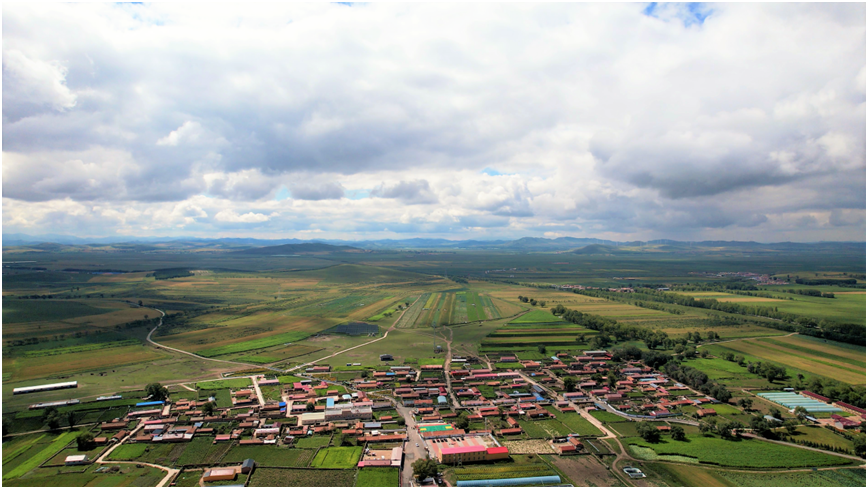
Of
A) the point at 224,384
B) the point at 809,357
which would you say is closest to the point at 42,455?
the point at 224,384

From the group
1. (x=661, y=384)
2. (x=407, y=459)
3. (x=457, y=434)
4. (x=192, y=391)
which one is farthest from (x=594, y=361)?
(x=192, y=391)

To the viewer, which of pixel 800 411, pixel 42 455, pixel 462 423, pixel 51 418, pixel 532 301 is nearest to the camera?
pixel 42 455

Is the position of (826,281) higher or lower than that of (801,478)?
higher

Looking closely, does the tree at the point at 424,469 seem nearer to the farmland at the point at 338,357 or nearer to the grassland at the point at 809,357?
the farmland at the point at 338,357

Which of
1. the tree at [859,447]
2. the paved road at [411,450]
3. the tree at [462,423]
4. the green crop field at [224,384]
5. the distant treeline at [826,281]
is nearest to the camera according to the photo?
the paved road at [411,450]

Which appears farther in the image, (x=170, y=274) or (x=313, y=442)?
(x=170, y=274)

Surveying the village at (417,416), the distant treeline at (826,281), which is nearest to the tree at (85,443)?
the village at (417,416)

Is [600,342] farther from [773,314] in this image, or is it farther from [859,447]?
[773,314]
